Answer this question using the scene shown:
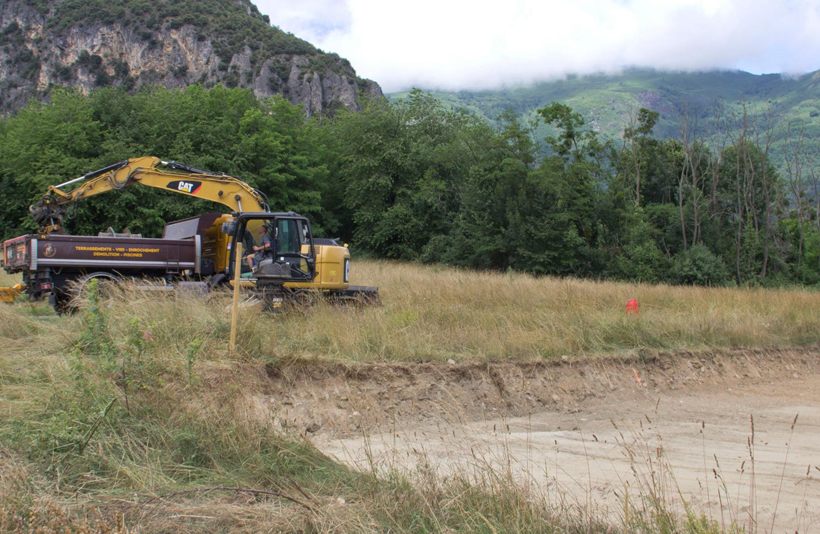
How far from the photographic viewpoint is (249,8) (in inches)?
6152

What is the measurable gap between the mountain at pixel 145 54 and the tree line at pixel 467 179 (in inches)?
3101

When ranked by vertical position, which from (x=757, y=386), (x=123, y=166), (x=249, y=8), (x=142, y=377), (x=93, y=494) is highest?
(x=249, y=8)

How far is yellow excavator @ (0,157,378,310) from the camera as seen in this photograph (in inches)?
483

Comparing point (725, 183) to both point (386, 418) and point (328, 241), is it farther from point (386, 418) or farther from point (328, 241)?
point (386, 418)

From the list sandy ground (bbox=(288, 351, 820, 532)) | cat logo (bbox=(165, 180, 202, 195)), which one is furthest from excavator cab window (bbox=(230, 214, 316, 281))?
sandy ground (bbox=(288, 351, 820, 532))

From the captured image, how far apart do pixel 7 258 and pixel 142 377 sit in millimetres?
9214

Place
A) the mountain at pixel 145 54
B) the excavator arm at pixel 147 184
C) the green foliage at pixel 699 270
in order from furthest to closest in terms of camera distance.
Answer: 1. the mountain at pixel 145 54
2. the green foliage at pixel 699 270
3. the excavator arm at pixel 147 184

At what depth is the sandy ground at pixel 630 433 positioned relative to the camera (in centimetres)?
522

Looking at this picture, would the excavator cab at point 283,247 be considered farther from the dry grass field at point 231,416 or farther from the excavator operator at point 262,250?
the dry grass field at point 231,416

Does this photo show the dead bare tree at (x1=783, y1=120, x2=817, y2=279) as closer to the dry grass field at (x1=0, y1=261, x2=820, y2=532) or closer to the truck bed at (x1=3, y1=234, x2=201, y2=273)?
the dry grass field at (x1=0, y1=261, x2=820, y2=532)

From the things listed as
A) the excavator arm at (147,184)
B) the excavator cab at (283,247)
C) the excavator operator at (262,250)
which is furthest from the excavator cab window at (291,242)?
the excavator arm at (147,184)

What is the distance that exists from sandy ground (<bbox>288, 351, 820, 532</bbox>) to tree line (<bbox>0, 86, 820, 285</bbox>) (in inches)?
687

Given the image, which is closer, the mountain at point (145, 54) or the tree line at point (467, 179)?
the tree line at point (467, 179)

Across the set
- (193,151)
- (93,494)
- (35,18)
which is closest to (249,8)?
(35,18)
